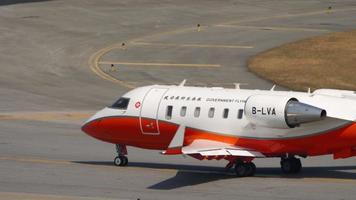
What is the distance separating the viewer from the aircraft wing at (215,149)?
3438 cm

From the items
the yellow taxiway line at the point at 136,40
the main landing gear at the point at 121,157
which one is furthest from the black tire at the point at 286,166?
the yellow taxiway line at the point at 136,40

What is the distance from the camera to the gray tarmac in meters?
34.0

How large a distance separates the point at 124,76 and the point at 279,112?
101ft

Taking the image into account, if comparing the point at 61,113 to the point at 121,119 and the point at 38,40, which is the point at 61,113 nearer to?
the point at 121,119

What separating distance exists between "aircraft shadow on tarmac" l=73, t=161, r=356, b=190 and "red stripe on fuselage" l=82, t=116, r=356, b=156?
1.17 m

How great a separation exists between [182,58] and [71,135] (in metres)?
23.9

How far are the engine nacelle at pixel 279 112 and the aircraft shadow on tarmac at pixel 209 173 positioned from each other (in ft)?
7.44

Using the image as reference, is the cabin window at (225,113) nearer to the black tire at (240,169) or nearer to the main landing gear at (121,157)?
the black tire at (240,169)

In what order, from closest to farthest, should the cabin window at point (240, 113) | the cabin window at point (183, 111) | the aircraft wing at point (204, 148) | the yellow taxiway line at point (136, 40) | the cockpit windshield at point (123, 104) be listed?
the aircraft wing at point (204, 148) → the cabin window at point (240, 113) → the cabin window at point (183, 111) → the cockpit windshield at point (123, 104) → the yellow taxiway line at point (136, 40)

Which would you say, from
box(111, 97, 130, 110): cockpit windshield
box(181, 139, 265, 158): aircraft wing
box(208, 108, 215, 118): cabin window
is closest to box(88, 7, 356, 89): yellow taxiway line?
box(111, 97, 130, 110): cockpit windshield

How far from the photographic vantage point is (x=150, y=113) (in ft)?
121

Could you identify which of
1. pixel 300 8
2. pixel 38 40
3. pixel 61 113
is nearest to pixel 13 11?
pixel 38 40

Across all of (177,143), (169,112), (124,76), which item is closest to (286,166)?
(177,143)

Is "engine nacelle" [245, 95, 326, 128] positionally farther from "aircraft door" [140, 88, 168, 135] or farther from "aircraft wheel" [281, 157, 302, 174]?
"aircraft door" [140, 88, 168, 135]
